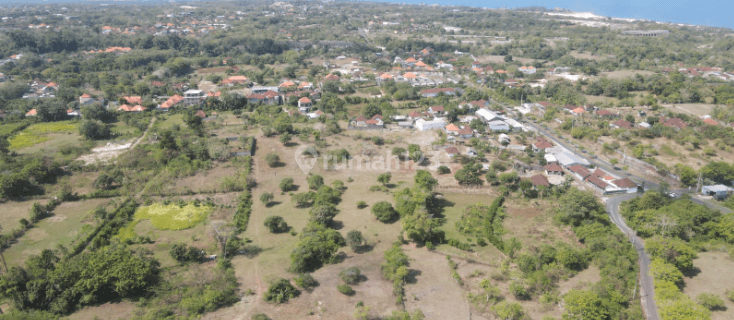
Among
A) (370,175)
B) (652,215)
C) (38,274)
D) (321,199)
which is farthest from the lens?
(370,175)

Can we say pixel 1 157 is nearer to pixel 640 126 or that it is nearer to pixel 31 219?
pixel 31 219

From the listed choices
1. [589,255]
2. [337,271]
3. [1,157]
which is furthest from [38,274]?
[589,255]

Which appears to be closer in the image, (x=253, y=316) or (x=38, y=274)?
(x=253, y=316)

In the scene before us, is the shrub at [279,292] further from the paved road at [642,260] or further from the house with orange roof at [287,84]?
the house with orange roof at [287,84]

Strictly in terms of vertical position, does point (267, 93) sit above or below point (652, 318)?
above

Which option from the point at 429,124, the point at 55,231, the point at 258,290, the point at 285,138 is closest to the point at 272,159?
the point at 285,138

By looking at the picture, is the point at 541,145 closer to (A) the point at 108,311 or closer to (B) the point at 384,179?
(B) the point at 384,179
